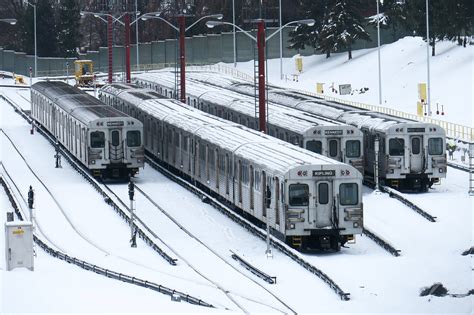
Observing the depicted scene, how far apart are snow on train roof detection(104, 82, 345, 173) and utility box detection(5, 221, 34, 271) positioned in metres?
8.33

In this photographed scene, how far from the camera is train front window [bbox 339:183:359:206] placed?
4056cm

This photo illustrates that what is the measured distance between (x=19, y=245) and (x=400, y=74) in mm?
63302

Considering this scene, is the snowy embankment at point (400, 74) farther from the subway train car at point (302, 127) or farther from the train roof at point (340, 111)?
the subway train car at point (302, 127)

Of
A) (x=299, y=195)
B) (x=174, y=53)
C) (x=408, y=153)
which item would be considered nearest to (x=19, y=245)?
(x=299, y=195)

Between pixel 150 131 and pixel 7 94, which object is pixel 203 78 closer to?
pixel 7 94

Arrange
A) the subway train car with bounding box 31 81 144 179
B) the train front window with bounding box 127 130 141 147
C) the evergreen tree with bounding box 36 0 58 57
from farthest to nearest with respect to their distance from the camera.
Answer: the evergreen tree with bounding box 36 0 58 57, the train front window with bounding box 127 130 141 147, the subway train car with bounding box 31 81 144 179

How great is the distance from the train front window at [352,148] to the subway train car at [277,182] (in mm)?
3512

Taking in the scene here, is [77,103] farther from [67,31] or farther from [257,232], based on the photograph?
[67,31]

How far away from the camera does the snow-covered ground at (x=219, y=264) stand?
33219 mm

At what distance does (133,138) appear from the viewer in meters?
56.7

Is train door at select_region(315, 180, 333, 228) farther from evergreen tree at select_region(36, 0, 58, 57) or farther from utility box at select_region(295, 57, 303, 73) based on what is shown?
evergreen tree at select_region(36, 0, 58, 57)

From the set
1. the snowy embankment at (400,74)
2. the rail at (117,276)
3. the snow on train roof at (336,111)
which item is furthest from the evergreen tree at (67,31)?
the rail at (117,276)

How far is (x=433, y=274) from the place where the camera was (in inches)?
1469

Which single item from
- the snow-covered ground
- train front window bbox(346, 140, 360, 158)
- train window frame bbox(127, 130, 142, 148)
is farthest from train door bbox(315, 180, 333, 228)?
train window frame bbox(127, 130, 142, 148)
